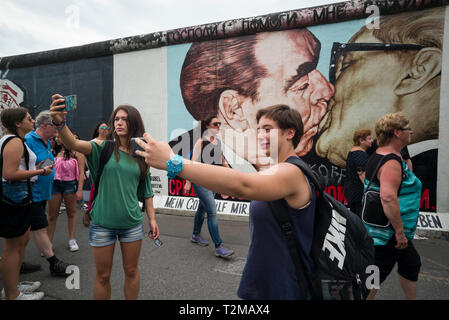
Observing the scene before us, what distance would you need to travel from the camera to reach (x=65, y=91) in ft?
27.0

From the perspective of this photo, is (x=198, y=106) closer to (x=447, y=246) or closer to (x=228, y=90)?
(x=228, y=90)

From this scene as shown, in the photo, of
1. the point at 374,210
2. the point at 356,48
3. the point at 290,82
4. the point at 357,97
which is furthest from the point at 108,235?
the point at 356,48

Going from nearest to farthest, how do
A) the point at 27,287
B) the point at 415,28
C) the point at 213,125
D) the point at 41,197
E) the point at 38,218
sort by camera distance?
the point at 27,287
the point at 38,218
the point at 41,197
the point at 213,125
the point at 415,28

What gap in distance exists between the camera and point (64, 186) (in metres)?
4.00

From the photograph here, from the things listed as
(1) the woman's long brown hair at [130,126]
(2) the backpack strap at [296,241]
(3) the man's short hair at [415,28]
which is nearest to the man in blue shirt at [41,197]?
(1) the woman's long brown hair at [130,126]

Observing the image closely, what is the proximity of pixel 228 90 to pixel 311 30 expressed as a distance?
2.37 metres

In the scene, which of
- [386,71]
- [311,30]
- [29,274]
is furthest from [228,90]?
[29,274]

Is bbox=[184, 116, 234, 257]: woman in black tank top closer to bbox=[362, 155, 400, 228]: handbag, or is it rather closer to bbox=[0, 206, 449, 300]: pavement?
bbox=[0, 206, 449, 300]: pavement

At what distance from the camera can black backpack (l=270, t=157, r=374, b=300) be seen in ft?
4.01

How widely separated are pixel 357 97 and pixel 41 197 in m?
6.09

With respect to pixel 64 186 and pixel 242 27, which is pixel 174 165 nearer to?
pixel 64 186

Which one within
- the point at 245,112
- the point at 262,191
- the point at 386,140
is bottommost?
the point at 262,191

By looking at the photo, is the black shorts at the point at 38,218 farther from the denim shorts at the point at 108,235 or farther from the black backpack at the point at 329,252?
the black backpack at the point at 329,252

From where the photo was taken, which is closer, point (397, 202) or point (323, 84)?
point (397, 202)
